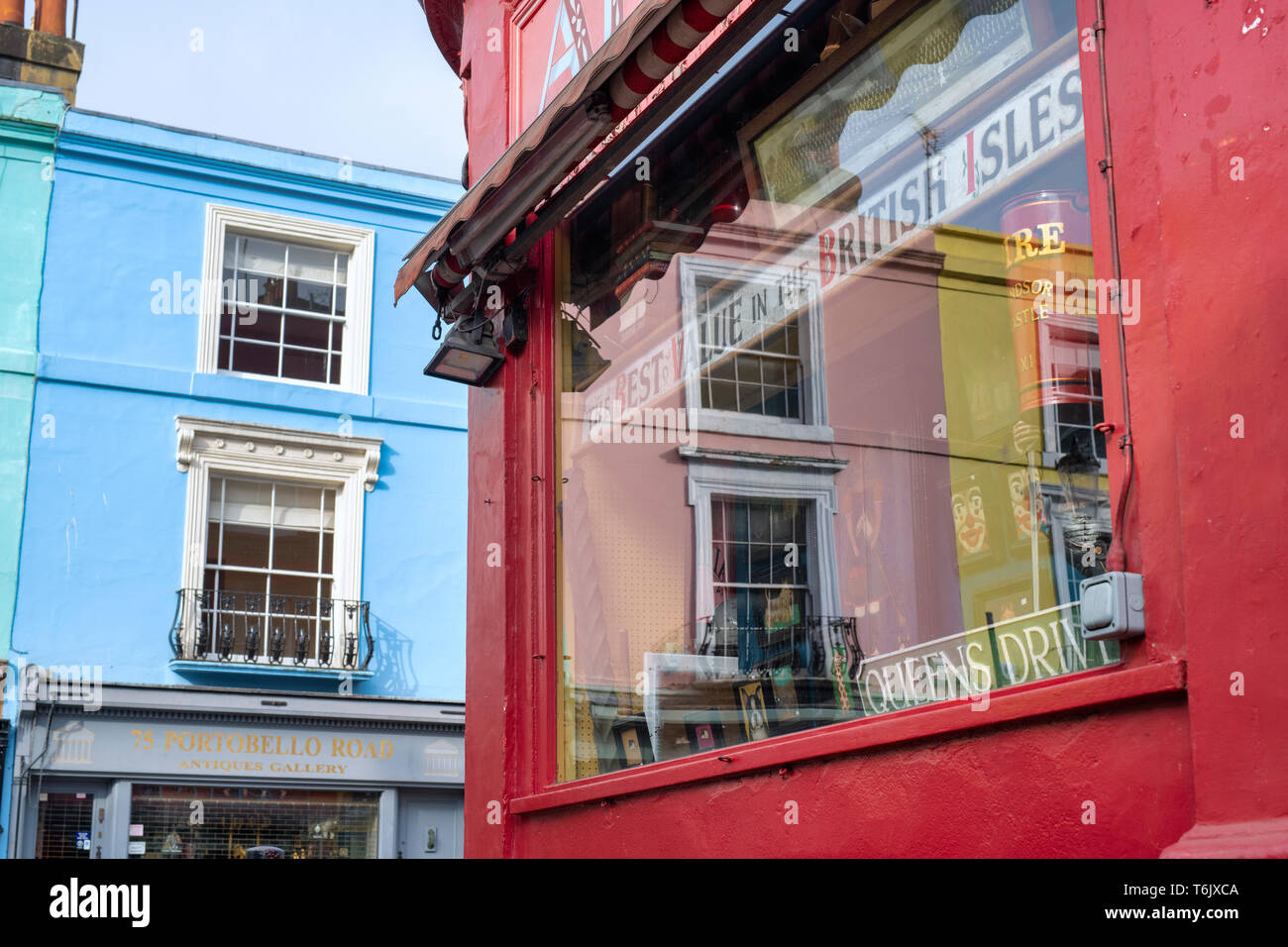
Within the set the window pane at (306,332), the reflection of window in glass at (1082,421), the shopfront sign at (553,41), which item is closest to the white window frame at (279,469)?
the window pane at (306,332)

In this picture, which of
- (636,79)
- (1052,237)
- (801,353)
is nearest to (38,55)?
(636,79)

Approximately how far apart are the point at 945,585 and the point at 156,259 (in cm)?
1175

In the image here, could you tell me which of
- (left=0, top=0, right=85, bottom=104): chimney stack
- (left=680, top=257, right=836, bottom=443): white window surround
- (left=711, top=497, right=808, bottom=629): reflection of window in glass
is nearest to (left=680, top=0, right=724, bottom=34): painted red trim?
(left=680, top=257, right=836, bottom=443): white window surround

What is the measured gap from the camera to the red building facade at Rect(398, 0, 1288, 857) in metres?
3.38

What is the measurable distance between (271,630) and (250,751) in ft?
3.95

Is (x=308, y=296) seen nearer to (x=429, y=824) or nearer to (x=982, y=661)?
(x=429, y=824)

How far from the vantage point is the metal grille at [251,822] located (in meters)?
13.0

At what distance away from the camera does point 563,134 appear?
567cm

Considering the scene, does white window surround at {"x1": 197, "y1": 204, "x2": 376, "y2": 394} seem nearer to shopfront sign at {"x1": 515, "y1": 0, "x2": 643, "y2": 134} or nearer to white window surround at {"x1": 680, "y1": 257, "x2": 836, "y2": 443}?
shopfront sign at {"x1": 515, "y1": 0, "x2": 643, "y2": 134}

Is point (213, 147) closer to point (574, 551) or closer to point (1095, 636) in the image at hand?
point (574, 551)

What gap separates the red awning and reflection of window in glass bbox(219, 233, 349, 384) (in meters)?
8.19

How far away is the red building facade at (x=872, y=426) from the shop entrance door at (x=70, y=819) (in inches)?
292
